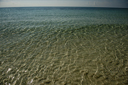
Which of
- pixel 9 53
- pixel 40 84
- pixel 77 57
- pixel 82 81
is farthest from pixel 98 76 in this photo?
pixel 9 53

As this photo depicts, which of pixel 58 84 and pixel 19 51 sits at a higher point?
pixel 19 51

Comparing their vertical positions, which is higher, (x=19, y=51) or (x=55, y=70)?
(x=19, y=51)

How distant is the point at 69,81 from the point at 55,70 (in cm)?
130

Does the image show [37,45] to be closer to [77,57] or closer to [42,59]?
[42,59]

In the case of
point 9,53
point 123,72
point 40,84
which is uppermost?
point 9,53

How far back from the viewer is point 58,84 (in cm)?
456

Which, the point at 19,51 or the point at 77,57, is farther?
the point at 19,51

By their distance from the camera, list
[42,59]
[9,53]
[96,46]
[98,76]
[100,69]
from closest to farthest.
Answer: [98,76]
[100,69]
[42,59]
[9,53]
[96,46]

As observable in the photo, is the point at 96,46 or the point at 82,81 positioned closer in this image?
the point at 82,81

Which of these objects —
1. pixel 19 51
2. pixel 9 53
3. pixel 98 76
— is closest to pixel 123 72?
pixel 98 76

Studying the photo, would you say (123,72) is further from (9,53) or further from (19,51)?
(9,53)

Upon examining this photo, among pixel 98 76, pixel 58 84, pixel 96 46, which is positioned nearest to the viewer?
pixel 58 84

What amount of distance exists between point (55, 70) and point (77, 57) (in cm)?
233

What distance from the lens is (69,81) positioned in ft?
15.5
